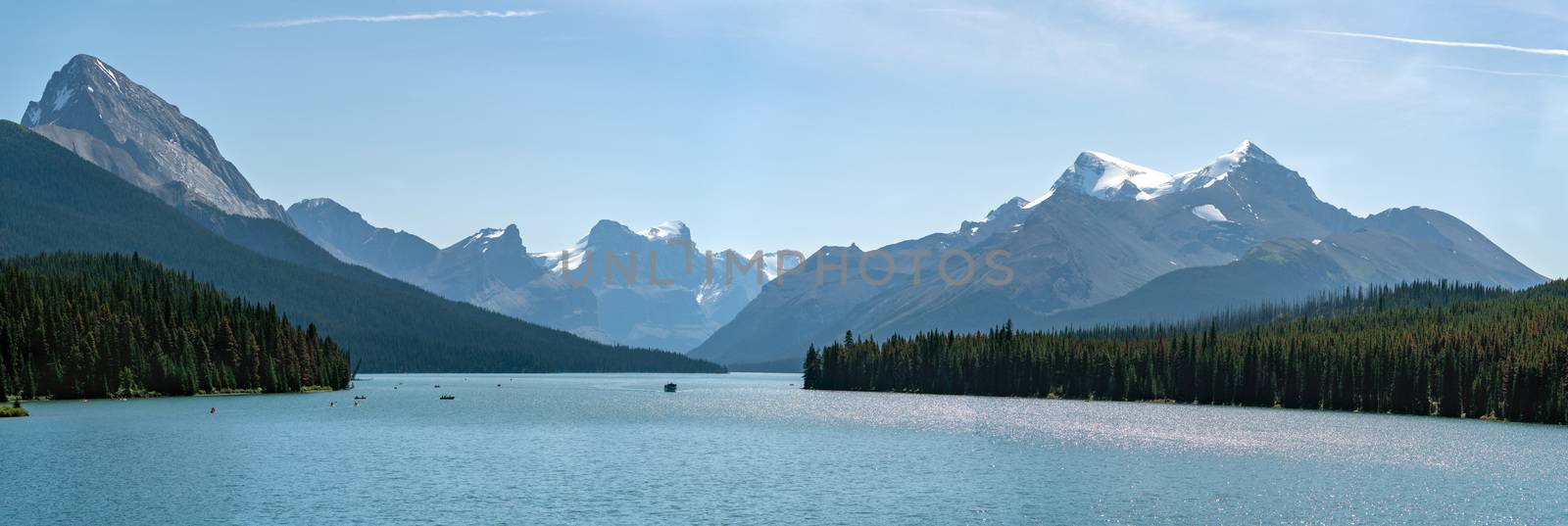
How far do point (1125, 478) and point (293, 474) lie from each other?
6547cm

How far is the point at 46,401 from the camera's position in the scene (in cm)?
18900

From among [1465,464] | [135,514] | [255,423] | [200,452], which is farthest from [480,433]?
[1465,464]

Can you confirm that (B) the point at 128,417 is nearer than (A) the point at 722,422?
Yes

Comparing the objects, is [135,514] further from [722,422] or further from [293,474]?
[722,422]

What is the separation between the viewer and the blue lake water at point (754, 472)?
85375mm

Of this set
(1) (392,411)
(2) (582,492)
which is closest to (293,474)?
(2) (582,492)

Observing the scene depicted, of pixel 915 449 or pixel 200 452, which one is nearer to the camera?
pixel 200 452

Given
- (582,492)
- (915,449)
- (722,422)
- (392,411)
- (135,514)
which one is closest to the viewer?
(135,514)

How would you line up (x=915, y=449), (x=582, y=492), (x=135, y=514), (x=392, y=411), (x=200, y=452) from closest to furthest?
(x=135, y=514)
(x=582, y=492)
(x=200, y=452)
(x=915, y=449)
(x=392, y=411)

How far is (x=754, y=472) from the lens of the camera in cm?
10969

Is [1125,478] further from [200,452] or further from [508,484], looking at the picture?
[200,452]

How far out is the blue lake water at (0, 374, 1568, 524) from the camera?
85.4 meters

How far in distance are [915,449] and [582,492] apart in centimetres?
4671

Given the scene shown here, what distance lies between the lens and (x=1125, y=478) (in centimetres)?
10619
